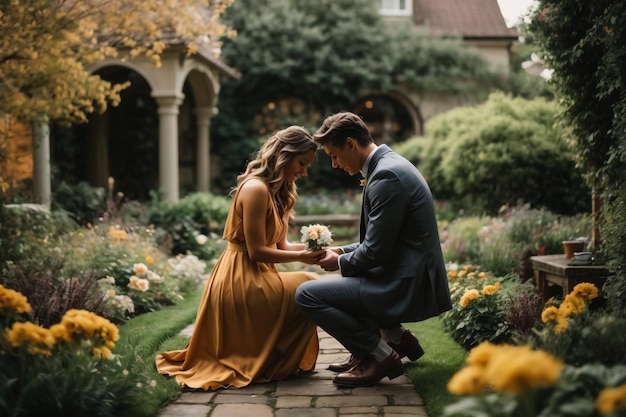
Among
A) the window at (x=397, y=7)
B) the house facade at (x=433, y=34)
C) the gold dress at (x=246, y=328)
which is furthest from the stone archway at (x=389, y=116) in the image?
the gold dress at (x=246, y=328)

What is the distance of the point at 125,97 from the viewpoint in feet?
57.8

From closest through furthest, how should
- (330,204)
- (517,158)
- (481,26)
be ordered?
(517,158) < (330,204) < (481,26)

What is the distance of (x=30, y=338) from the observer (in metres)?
3.19

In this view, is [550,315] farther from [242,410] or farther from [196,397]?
[196,397]

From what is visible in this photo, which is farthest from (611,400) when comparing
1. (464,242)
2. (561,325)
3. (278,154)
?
(464,242)

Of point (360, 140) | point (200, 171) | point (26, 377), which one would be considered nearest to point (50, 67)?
point (360, 140)

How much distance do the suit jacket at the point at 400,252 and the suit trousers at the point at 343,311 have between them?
0.25 feet

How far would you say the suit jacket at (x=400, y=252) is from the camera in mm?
4230

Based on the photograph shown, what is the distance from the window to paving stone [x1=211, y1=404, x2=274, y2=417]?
17.5 meters

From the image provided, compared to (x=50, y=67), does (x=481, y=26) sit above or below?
above

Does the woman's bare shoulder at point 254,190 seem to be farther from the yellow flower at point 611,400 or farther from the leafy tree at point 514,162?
the leafy tree at point 514,162

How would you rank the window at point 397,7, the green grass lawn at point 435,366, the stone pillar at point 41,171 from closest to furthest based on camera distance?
the green grass lawn at point 435,366, the stone pillar at point 41,171, the window at point 397,7

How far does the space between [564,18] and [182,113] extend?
13628 mm

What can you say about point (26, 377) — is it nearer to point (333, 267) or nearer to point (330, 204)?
point (333, 267)
